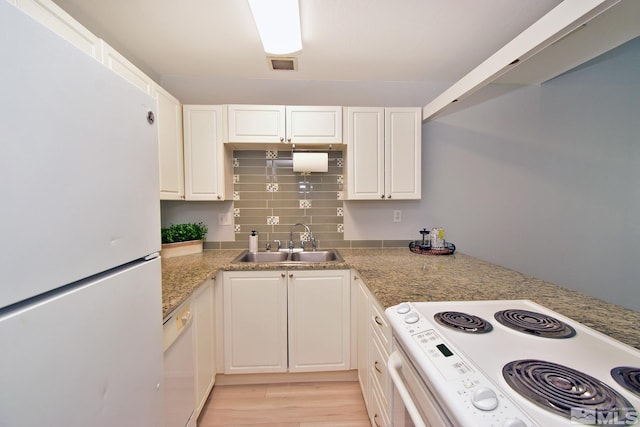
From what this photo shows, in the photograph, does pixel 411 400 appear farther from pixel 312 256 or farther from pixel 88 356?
pixel 312 256

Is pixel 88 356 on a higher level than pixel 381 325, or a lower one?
higher

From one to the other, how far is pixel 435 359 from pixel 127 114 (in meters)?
1.06

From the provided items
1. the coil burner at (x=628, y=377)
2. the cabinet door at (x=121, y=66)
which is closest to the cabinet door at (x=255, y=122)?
the cabinet door at (x=121, y=66)

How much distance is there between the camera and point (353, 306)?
180cm

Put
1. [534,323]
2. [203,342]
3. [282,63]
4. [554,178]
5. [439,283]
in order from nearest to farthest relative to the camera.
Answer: [534,323], [439,283], [203,342], [282,63], [554,178]

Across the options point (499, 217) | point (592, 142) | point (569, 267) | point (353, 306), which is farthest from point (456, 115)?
point (353, 306)

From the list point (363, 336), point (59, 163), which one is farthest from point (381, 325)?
point (59, 163)

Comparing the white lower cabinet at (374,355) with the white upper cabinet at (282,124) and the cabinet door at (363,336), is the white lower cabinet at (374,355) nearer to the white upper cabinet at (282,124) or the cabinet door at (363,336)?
the cabinet door at (363,336)

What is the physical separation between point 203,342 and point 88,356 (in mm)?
1157

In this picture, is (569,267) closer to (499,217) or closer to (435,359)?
(499,217)

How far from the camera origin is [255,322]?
1784 millimetres

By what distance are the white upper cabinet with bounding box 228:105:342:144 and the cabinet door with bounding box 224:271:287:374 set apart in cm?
108

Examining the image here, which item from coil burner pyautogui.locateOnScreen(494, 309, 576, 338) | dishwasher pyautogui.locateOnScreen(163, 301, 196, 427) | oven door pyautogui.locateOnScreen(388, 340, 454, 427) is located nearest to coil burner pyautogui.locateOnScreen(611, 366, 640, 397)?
coil burner pyautogui.locateOnScreen(494, 309, 576, 338)

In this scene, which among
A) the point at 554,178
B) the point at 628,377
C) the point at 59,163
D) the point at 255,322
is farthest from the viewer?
the point at 554,178
